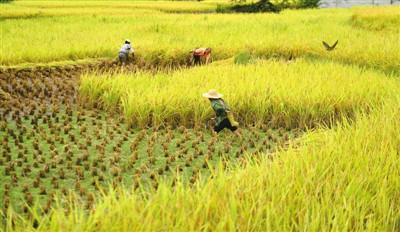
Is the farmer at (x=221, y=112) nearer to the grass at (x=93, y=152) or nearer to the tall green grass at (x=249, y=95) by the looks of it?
the grass at (x=93, y=152)

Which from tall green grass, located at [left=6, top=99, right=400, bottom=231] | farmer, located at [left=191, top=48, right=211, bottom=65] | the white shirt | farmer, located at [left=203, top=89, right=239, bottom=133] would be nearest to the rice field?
tall green grass, located at [left=6, top=99, right=400, bottom=231]

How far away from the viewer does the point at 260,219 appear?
2588mm

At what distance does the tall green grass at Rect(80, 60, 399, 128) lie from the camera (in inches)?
219

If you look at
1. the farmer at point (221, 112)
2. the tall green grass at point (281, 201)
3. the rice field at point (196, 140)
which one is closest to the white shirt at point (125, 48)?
the rice field at point (196, 140)

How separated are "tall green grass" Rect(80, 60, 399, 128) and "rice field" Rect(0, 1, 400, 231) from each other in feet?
0.07

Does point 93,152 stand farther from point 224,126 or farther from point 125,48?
point 125,48

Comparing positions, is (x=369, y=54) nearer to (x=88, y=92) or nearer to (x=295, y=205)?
(x=88, y=92)

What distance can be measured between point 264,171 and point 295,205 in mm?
498

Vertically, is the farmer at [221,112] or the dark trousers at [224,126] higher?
the farmer at [221,112]

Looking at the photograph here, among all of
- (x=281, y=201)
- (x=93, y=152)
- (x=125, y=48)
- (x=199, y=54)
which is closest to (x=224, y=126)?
(x=93, y=152)

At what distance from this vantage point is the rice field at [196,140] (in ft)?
8.73

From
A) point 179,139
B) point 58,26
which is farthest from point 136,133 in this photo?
point 58,26

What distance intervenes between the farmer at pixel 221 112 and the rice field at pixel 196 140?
0.46 ft

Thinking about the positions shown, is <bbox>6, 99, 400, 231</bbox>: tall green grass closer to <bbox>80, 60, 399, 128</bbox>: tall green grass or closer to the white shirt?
<bbox>80, 60, 399, 128</bbox>: tall green grass
